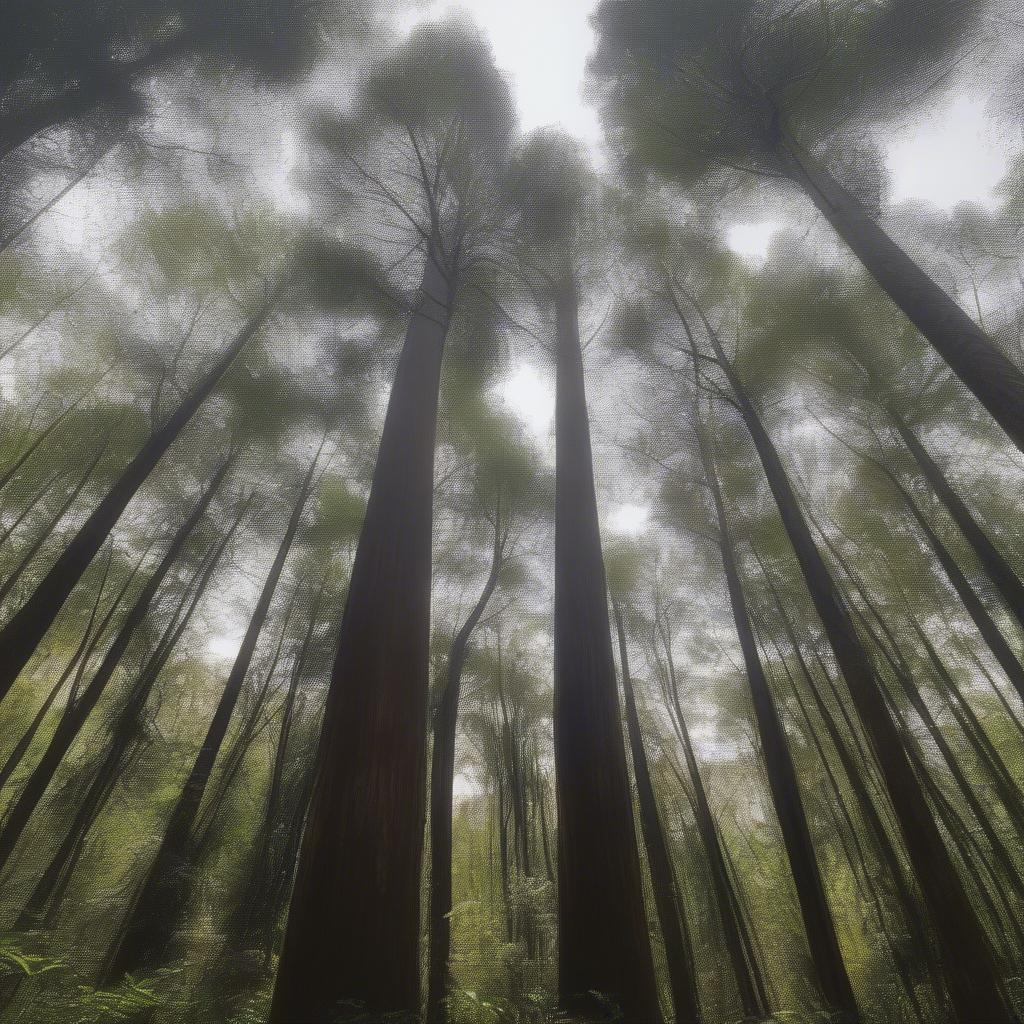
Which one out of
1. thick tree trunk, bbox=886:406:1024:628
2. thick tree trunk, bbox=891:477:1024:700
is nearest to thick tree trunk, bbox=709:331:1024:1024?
thick tree trunk, bbox=886:406:1024:628

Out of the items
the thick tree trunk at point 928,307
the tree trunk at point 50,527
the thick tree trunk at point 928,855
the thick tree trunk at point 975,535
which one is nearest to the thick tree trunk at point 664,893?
the thick tree trunk at point 928,855

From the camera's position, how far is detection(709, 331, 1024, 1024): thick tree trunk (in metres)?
2.72

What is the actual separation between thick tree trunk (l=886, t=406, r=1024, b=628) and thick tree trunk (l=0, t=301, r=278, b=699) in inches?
361

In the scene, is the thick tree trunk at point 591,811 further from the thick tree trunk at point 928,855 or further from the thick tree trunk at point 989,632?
the thick tree trunk at point 989,632

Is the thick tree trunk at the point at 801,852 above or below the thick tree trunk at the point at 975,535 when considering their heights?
below

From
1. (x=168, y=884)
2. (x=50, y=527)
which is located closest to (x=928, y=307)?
(x=168, y=884)

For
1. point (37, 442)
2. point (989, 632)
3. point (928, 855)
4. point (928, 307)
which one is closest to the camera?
point (928, 855)

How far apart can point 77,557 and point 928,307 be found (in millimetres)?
7611

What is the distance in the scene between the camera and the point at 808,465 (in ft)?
28.0

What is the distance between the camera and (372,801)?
186cm

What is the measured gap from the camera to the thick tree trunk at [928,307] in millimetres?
2920

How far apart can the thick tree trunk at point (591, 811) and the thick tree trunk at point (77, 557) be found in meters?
4.36

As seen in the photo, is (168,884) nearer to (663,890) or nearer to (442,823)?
(442,823)

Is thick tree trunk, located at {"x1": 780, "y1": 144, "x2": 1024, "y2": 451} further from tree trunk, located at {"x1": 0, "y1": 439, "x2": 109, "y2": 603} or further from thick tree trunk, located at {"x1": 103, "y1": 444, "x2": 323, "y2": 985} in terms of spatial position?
tree trunk, located at {"x1": 0, "y1": 439, "x2": 109, "y2": 603}
